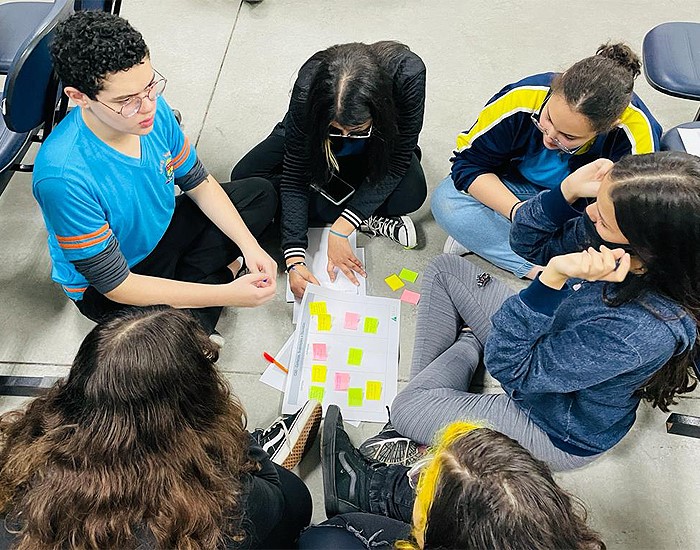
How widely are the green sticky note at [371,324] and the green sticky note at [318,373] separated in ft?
0.64

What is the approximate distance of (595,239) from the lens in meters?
1.50

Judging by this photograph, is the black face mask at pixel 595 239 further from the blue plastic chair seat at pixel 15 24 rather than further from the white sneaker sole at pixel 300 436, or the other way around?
the blue plastic chair seat at pixel 15 24

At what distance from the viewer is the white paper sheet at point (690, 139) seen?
189cm

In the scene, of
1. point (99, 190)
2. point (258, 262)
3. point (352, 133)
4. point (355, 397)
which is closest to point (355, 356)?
point (355, 397)

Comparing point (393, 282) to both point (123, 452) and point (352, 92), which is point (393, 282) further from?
point (123, 452)

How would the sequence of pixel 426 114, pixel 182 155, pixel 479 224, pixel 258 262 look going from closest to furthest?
pixel 182 155
pixel 258 262
pixel 479 224
pixel 426 114

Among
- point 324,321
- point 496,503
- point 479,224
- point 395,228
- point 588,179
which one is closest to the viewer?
point 496,503

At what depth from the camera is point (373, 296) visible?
2121mm

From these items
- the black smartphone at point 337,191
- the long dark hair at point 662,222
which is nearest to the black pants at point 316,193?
the black smartphone at point 337,191

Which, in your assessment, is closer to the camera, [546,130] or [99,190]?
[99,190]

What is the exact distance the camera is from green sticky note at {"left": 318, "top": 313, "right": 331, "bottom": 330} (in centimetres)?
199

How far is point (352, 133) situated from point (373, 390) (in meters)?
0.76

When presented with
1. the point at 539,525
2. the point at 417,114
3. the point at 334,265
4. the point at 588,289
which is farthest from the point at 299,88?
the point at 539,525

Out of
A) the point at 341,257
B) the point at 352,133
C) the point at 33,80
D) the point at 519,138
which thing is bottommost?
the point at 341,257
